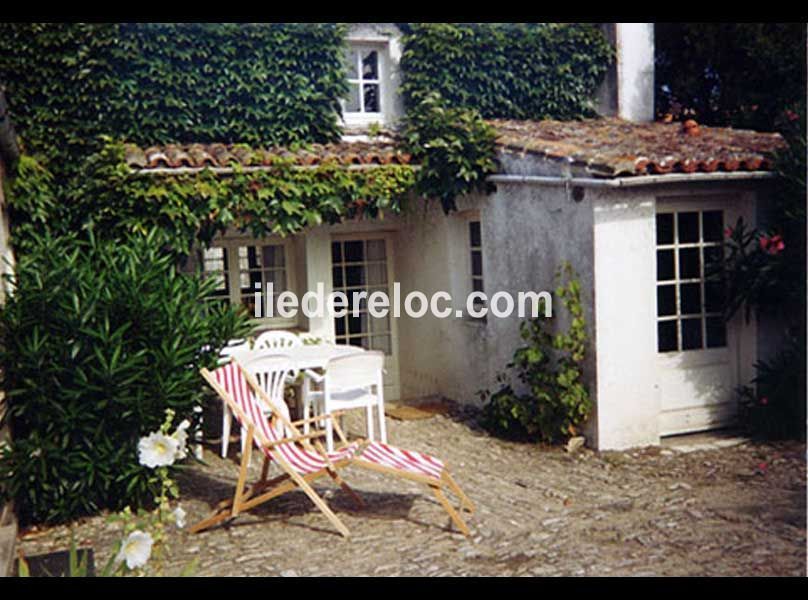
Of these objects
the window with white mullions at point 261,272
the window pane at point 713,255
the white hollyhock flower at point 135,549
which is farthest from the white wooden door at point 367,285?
the white hollyhock flower at point 135,549

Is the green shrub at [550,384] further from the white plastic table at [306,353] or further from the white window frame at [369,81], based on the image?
the white window frame at [369,81]

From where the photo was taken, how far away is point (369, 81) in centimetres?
1194

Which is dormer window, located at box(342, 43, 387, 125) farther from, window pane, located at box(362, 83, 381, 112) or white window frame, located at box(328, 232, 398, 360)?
white window frame, located at box(328, 232, 398, 360)

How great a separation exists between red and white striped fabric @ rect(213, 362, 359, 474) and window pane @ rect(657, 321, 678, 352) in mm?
4007

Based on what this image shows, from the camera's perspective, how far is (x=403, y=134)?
37.3ft

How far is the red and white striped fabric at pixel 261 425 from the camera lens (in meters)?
6.89

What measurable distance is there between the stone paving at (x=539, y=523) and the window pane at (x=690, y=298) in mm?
1466

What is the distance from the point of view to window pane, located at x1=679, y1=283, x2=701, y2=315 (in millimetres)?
9688

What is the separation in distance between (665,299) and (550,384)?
150cm

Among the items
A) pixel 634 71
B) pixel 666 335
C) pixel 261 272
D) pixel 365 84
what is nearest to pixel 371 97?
pixel 365 84

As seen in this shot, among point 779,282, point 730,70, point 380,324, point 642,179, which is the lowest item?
point 380,324

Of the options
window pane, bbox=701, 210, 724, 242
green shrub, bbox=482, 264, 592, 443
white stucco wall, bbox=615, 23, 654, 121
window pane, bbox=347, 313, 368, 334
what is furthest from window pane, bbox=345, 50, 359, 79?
window pane, bbox=701, 210, 724, 242

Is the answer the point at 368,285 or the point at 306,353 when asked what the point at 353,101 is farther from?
the point at 306,353

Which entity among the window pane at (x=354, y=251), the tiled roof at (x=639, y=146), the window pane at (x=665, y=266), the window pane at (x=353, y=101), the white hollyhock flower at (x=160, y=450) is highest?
the window pane at (x=353, y=101)
